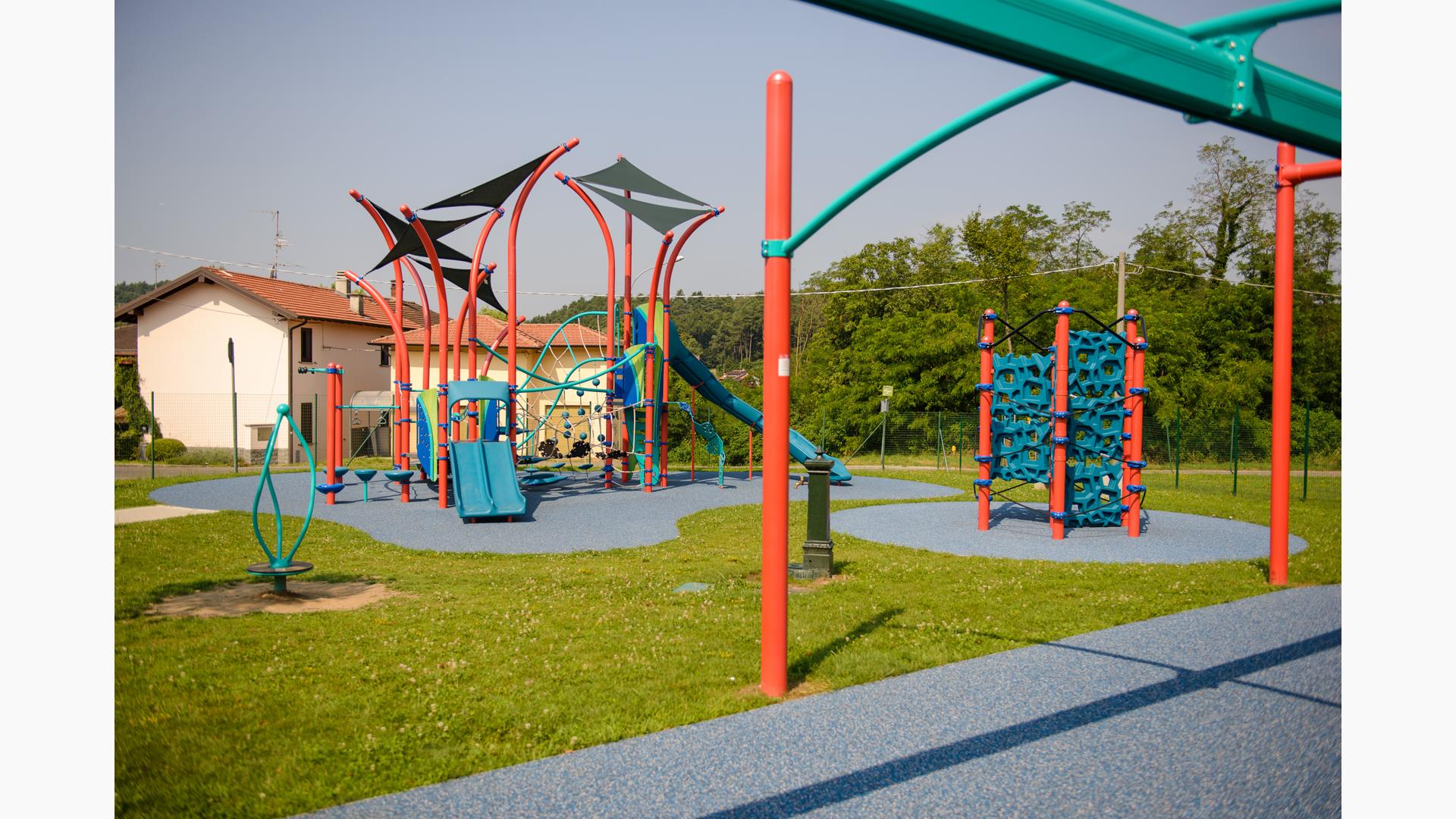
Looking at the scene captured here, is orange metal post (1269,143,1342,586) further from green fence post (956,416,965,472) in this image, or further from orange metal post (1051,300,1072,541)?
green fence post (956,416,965,472)

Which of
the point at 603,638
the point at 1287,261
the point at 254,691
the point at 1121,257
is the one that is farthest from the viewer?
the point at 1121,257

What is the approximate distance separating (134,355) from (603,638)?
736 cm

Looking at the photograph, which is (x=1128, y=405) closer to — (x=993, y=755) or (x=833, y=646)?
(x=833, y=646)

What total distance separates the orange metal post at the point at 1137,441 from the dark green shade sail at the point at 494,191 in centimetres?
935

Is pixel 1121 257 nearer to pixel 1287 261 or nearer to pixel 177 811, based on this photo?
pixel 1287 261

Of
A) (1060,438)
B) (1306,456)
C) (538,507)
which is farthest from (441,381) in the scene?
(1306,456)

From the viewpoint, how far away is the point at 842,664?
18.3ft

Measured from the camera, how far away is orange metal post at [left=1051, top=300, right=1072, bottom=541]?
11.0 m

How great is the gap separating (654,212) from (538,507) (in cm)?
628

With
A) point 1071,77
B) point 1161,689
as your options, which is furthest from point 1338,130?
point 1161,689

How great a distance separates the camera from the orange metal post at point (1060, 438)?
1101cm

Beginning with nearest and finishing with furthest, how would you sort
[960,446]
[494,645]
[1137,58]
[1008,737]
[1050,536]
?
1. [1137,58]
2. [1008,737]
3. [494,645]
4. [1050,536]
5. [960,446]

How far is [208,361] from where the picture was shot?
1416 cm
